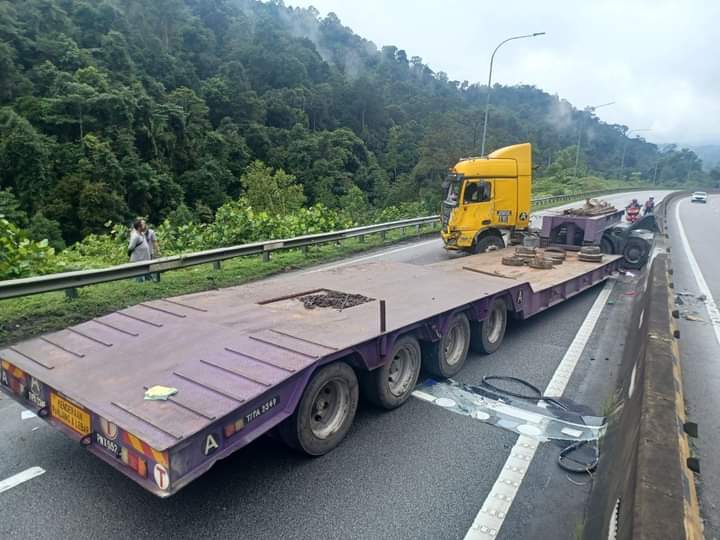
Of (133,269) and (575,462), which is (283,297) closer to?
(575,462)

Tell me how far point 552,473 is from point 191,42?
8588 centimetres

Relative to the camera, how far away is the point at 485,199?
13.3 meters

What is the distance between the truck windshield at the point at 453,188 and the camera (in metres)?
13.3

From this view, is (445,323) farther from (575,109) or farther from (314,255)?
(575,109)

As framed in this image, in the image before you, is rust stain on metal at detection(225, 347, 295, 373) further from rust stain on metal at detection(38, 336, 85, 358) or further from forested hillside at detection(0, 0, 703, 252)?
forested hillside at detection(0, 0, 703, 252)

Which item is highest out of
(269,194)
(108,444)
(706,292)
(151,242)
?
(269,194)

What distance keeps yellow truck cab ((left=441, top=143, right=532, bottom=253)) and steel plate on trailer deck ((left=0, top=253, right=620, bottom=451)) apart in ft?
23.5

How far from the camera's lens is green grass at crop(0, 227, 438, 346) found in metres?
6.88

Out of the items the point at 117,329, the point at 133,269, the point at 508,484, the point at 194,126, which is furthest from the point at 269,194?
the point at 508,484

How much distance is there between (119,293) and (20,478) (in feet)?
16.1

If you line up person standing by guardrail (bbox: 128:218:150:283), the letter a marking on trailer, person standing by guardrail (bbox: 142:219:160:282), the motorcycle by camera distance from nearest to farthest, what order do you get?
the letter a marking on trailer → person standing by guardrail (bbox: 128:218:150:283) → person standing by guardrail (bbox: 142:219:160:282) → the motorcycle

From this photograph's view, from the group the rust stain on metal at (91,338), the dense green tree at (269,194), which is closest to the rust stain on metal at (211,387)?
the rust stain on metal at (91,338)

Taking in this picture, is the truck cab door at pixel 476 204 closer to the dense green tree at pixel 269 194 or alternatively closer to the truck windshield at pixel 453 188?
the truck windshield at pixel 453 188

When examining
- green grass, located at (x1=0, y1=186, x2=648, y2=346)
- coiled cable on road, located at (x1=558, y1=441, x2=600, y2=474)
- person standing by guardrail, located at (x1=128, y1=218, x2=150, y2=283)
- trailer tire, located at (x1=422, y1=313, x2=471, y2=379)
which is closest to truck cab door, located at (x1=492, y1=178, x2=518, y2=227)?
green grass, located at (x1=0, y1=186, x2=648, y2=346)
